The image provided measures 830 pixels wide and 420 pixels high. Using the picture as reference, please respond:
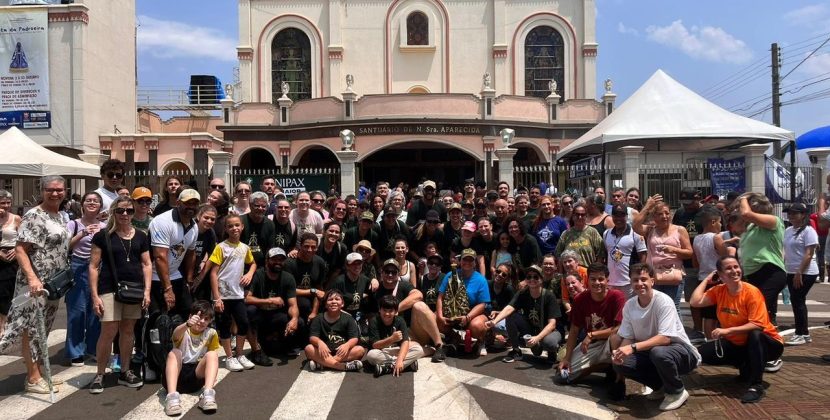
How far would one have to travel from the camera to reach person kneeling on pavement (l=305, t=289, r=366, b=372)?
20.8ft

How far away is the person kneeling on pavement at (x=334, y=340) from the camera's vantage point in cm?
634

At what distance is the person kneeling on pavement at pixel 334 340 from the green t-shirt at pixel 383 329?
0.49 feet

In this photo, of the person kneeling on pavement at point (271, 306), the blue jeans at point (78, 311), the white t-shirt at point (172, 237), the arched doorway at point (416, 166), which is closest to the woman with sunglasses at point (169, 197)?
the white t-shirt at point (172, 237)

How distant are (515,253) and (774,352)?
292 centimetres

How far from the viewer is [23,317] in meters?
5.55

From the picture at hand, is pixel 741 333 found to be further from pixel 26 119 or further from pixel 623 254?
pixel 26 119

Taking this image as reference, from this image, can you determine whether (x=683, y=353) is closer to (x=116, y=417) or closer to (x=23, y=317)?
(x=116, y=417)

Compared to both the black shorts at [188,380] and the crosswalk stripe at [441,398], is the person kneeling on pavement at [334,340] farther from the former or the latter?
the black shorts at [188,380]

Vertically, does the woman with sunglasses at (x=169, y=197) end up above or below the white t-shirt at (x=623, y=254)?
above

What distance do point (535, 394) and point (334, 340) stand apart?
6.97 feet

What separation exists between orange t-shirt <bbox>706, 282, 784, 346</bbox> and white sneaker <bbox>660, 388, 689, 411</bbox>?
73cm

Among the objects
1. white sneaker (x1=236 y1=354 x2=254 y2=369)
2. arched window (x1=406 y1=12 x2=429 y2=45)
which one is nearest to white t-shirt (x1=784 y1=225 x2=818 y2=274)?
white sneaker (x1=236 y1=354 x2=254 y2=369)

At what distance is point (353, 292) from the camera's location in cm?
693

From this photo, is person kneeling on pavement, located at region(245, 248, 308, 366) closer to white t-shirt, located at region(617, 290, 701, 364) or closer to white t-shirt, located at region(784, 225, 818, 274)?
white t-shirt, located at region(617, 290, 701, 364)
